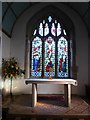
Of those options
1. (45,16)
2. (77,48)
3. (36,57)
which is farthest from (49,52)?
(45,16)

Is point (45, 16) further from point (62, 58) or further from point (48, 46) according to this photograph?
point (62, 58)

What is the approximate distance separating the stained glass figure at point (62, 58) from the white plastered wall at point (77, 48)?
496 mm

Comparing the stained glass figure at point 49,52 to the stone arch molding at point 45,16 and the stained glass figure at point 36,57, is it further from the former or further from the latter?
the stone arch molding at point 45,16

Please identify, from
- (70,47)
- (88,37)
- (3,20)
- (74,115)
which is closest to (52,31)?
(70,47)

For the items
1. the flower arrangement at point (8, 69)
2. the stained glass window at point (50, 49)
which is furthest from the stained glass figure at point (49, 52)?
the flower arrangement at point (8, 69)

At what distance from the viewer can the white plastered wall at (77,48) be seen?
6.86 m

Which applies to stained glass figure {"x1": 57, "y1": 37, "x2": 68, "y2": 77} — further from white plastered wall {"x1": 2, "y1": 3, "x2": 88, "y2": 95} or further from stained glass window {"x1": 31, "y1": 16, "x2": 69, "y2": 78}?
white plastered wall {"x1": 2, "y1": 3, "x2": 88, "y2": 95}

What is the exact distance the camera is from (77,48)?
698cm

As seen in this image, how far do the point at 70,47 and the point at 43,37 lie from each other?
4.12 ft

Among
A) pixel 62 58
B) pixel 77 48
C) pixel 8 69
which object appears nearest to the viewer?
pixel 8 69

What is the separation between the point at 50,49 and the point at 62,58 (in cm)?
65

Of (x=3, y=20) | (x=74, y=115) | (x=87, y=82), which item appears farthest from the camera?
(x=87, y=82)

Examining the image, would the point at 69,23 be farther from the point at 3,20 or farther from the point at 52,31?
the point at 3,20

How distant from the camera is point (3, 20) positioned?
5.86 metres
